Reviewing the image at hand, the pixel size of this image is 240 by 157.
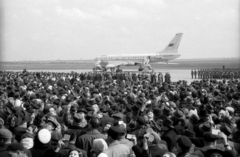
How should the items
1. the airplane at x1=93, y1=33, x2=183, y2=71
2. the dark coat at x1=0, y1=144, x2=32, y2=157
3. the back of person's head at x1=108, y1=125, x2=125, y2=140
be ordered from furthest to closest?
1. the airplane at x1=93, y1=33, x2=183, y2=71
2. the back of person's head at x1=108, y1=125, x2=125, y2=140
3. the dark coat at x1=0, y1=144, x2=32, y2=157

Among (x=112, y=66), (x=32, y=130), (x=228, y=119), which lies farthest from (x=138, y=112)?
(x=112, y=66)

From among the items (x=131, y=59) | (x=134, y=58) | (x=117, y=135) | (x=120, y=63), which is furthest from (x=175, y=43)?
(x=117, y=135)

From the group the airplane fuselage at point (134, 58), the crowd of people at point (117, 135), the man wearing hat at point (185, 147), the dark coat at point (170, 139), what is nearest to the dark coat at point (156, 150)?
the crowd of people at point (117, 135)

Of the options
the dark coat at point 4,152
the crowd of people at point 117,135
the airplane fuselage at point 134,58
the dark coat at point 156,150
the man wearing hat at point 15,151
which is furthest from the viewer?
the airplane fuselage at point 134,58

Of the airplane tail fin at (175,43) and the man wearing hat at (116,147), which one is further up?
the airplane tail fin at (175,43)

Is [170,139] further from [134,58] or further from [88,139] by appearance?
[134,58]

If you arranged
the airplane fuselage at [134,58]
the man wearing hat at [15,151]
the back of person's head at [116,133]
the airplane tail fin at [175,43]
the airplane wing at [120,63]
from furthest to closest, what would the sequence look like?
the airplane tail fin at [175,43]
the airplane fuselage at [134,58]
the airplane wing at [120,63]
the back of person's head at [116,133]
the man wearing hat at [15,151]

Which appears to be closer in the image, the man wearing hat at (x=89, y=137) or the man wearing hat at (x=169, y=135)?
the man wearing hat at (x=89, y=137)

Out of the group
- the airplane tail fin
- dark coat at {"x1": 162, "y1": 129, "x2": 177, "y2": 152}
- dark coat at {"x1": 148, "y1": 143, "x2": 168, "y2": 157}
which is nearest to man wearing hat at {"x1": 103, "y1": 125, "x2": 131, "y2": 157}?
dark coat at {"x1": 148, "y1": 143, "x2": 168, "y2": 157}

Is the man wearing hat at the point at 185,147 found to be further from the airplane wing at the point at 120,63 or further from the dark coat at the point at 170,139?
the airplane wing at the point at 120,63

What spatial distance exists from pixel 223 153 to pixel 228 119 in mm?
2916

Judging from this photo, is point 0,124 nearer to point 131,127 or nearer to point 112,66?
point 131,127

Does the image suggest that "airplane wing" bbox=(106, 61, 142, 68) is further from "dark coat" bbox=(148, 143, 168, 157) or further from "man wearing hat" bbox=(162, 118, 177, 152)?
"dark coat" bbox=(148, 143, 168, 157)

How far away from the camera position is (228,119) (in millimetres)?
6836
